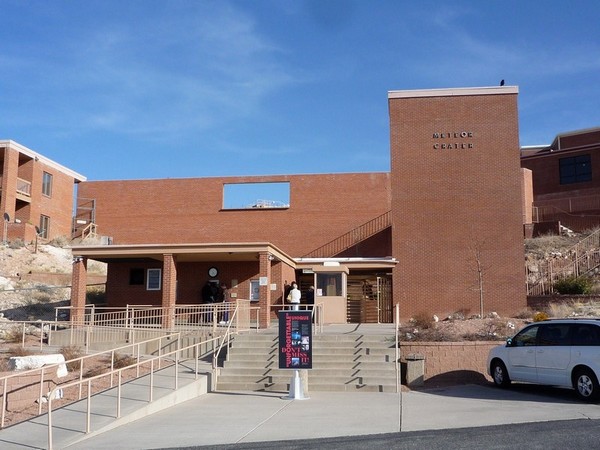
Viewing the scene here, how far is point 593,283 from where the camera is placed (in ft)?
95.4

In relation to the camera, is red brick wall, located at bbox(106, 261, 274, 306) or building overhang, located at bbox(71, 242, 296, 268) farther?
red brick wall, located at bbox(106, 261, 274, 306)

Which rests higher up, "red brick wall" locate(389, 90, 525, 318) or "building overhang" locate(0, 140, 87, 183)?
"building overhang" locate(0, 140, 87, 183)

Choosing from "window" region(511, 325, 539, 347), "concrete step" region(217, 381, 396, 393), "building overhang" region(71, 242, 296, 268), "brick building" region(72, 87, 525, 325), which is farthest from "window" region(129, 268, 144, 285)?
"window" region(511, 325, 539, 347)

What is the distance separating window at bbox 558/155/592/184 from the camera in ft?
160

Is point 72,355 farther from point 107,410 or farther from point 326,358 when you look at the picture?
point 326,358

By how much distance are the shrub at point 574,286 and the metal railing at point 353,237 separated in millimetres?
10953

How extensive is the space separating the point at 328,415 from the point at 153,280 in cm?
1921

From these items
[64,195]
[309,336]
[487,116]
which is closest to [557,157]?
[487,116]

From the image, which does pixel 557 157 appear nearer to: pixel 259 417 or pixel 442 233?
pixel 442 233

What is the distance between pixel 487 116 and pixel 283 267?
1181 centimetres

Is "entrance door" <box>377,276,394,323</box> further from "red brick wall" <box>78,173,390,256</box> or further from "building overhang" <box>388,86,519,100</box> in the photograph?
"building overhang" <box>388,86,519,100</box>

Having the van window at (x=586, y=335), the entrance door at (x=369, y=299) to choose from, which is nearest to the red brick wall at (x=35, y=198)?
the entrance door at (x=369, y=299)

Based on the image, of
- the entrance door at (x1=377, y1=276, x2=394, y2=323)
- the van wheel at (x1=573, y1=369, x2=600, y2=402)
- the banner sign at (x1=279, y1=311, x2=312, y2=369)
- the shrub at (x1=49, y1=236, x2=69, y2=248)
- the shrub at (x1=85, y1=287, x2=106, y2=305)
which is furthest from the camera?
the shrub at (x1=49, y1=236, x2=69, y2=248)

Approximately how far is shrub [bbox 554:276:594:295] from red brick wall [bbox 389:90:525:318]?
1.60 meters
